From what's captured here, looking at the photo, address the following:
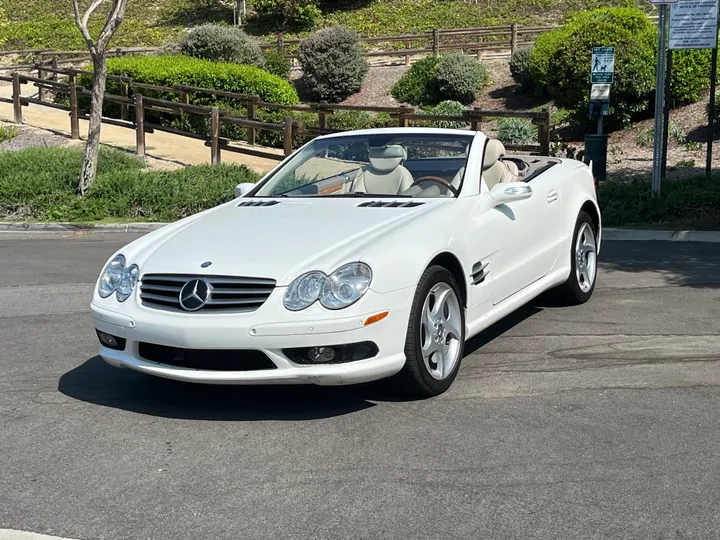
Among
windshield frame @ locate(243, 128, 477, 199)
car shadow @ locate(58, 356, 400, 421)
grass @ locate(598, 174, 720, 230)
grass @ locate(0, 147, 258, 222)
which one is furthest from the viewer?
grass @ locate(0, 147, 258, 222)

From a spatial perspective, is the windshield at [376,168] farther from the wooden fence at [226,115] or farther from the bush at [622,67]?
the bush at [622,67]

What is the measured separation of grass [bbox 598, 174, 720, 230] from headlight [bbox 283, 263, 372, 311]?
7.65 meters

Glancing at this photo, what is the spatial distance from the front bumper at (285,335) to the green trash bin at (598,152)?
38.3 ft

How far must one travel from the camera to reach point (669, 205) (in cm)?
1251

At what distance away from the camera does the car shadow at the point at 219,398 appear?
5633mm

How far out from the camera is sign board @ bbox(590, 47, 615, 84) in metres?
16.3

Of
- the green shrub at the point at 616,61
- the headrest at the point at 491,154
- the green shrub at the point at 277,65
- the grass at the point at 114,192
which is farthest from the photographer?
the green shrub at the point at 277,65

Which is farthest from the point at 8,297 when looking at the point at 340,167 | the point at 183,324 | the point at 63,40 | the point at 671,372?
the point at 63,40

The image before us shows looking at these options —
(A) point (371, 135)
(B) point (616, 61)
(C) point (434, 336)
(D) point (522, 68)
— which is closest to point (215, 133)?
(B) point (616, 61)

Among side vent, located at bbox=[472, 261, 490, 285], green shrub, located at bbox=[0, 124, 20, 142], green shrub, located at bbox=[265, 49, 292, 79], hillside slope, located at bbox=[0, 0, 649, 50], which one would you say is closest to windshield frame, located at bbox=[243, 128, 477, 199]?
side vent, located at bbox=[472, 261, 490, 285]

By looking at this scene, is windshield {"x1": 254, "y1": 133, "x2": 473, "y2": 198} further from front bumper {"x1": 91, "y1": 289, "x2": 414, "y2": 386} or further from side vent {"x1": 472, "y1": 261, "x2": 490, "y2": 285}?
front bumper {"x1": 91, "y1": 289, "x2": 414, "y2": 386}

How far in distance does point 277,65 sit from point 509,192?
1178 inches

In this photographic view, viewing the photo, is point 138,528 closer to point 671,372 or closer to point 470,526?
point 470,526

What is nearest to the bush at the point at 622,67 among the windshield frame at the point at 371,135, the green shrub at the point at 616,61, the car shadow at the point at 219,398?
the green shrub at the point at 616,61
